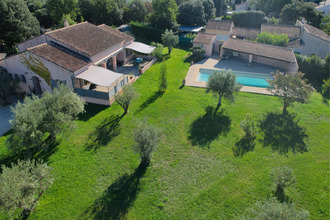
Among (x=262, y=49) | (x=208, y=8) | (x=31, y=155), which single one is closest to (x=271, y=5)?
(x=208, y=8)

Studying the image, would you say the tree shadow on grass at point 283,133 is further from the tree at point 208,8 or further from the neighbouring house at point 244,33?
the tree at point 208,8

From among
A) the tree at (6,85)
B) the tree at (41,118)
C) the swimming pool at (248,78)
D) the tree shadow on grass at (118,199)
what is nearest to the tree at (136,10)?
the swimming pool at (248,78)

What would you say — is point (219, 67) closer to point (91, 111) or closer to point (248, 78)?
point (248, 78)

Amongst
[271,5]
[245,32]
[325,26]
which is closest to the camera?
[245,32]

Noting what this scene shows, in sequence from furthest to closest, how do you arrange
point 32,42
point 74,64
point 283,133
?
point 32,42 < point 74,64 < point 283,133

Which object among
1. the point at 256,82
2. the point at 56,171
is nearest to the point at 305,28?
the point at 256,82

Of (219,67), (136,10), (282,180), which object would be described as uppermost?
(136,10)

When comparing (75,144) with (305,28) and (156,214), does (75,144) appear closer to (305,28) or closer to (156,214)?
(156,214)

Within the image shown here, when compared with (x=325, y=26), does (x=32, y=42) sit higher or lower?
higher

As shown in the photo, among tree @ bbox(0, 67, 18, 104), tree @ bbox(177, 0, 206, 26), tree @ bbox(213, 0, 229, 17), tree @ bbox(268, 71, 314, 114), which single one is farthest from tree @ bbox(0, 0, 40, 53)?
tree @ bbox(213, 0, 229, 17)
